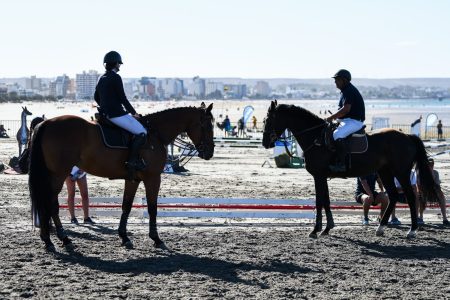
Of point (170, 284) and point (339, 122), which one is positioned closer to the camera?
point (170, 284)

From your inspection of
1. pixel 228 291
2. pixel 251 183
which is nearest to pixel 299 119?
pixel 228 291

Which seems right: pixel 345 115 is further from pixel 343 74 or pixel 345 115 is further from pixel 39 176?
pixel 39 176

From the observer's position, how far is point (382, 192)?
1422 cm

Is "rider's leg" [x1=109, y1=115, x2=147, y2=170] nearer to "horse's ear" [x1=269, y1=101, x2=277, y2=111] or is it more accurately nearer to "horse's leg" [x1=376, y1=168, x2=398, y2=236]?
"horse's ear" [x1=269, y1=101, x2=277, y2=111]

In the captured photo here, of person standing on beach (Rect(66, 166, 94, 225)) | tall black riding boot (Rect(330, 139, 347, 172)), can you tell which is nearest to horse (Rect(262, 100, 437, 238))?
tall black riding boot (Rect(330, 139, 347, 172))

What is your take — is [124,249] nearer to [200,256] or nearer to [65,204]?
[200,256]

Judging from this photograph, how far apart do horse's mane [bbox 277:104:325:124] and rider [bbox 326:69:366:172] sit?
29 cm

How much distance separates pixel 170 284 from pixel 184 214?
5109mm

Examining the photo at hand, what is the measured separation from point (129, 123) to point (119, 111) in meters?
0.22

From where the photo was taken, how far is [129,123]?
38.2 feet

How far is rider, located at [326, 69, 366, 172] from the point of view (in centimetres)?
1296

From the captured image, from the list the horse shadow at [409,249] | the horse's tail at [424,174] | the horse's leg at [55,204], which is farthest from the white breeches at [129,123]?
the horse's tail at [424,174]

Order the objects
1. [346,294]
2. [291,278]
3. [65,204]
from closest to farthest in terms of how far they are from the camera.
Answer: [346,294], [291,278], [65,204]

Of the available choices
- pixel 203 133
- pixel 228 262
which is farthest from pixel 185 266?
pixel 203 133
